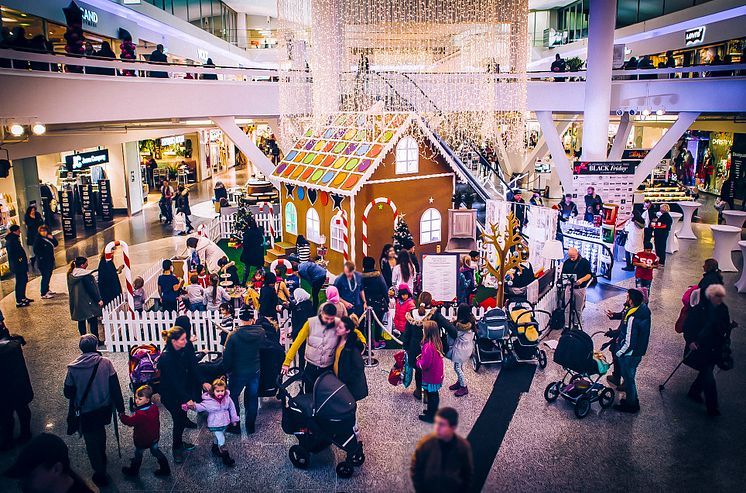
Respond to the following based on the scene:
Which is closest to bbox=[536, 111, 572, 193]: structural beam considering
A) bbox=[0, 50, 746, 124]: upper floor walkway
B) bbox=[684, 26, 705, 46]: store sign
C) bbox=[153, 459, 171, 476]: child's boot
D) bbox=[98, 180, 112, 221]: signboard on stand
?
bbox=[0, 50, 746, 124]: upper floor walkway

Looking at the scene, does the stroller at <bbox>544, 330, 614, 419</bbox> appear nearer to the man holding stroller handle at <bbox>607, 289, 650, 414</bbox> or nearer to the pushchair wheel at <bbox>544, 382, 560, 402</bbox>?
the pushchair wheel at <bbox>544, 382, 560, 402</bbox>

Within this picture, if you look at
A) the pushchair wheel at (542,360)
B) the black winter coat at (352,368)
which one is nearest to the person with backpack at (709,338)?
the pushchair wheel at (542,360)

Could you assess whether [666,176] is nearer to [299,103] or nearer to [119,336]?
[299,103]

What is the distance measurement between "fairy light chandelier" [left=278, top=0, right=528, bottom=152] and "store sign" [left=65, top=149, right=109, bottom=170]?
7.06 meters

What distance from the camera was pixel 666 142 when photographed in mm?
16938

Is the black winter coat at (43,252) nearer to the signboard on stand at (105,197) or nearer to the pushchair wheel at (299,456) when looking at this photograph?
the pushchair wheel at (299,456)

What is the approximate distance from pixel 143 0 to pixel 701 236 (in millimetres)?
20105

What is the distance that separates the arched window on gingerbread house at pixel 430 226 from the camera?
1370 centimetres

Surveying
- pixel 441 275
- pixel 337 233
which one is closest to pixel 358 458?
pixel 441 275

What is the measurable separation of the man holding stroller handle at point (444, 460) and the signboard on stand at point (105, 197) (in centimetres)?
1921

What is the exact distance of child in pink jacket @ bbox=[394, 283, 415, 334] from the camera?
28.2 ft

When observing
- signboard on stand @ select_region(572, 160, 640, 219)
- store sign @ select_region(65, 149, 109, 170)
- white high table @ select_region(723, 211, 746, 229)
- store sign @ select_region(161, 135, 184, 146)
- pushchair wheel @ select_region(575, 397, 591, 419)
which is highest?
store sign @ select_region(161, 135, 184, 146)

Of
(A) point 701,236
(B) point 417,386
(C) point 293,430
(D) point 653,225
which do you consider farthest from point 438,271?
(A) point 701,236

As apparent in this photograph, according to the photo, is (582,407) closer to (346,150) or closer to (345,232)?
(345,232)
